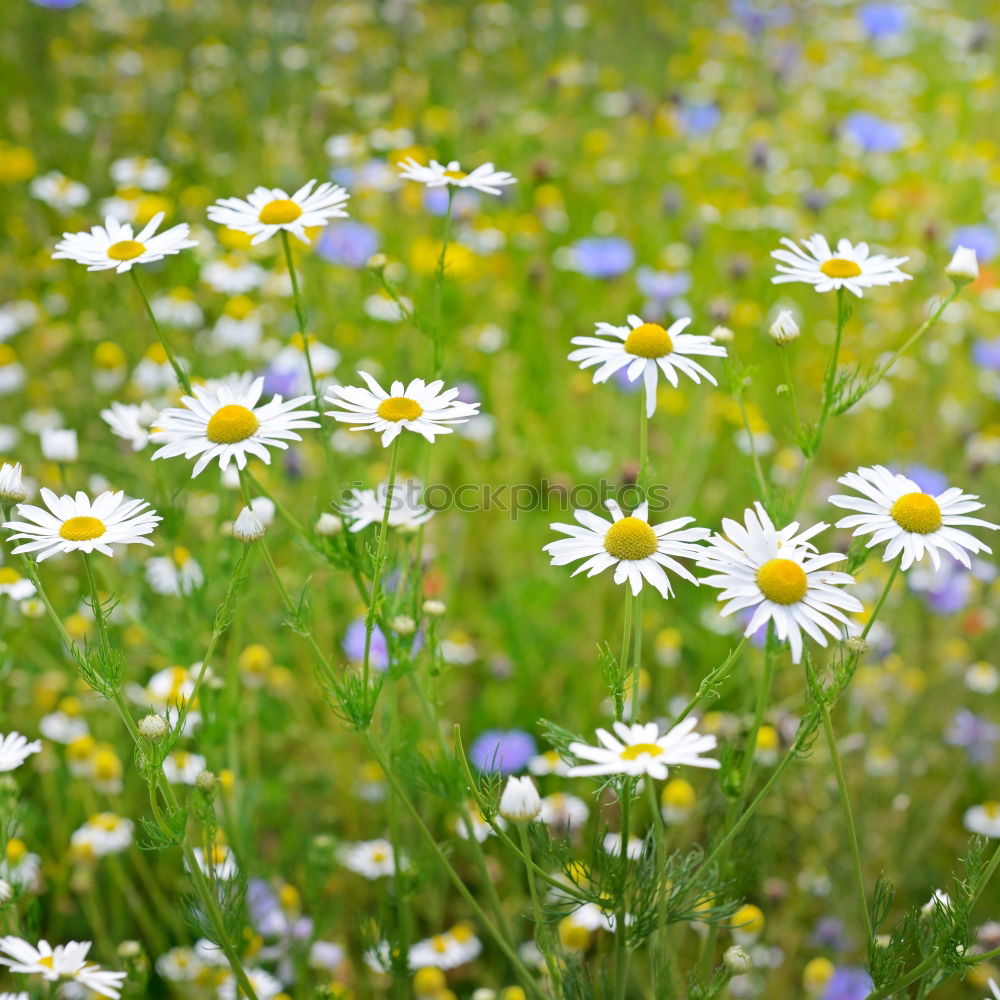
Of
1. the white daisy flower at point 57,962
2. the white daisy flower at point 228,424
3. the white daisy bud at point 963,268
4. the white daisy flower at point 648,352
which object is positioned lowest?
the white daisy flower at point 57,962

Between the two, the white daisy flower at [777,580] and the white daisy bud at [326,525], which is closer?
the white daisy flower at [777,580]

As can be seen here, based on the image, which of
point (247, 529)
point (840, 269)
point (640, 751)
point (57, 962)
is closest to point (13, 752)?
point (57, 962)

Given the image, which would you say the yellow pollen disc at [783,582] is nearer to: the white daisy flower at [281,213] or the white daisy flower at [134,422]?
the white daisy flower at [281,213]

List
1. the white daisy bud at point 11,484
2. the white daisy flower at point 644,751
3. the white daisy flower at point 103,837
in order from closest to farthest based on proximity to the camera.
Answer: the white daisy flower at point 644,751 < the white daisy bud at point 11,484 < the white daisy flower at point 103,837

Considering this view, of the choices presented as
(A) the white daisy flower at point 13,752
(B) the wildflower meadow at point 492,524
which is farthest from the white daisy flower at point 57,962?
(A) the white daisy flower at point 13,752

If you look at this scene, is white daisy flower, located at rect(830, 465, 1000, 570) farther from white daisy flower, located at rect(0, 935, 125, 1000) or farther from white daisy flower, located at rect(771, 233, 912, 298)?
white daisy flower, located at rect(0, 935, 125, 1000)
